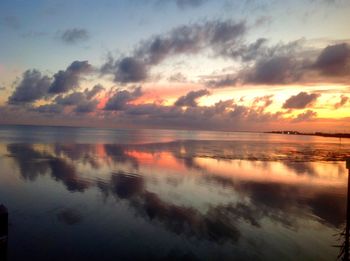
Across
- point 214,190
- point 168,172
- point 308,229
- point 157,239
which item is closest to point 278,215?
point 308,229

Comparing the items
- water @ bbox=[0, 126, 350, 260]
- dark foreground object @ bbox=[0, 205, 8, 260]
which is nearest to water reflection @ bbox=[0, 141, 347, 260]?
water @ bbox=[0, 126, 350, 260]

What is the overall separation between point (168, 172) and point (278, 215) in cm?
2265

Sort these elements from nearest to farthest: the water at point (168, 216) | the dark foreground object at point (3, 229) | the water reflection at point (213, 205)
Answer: the dark foreground object at point (3, 229) → the water at point (168, 216) → the water reflection at point (213, 205)

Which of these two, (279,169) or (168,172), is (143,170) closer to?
(168,172)

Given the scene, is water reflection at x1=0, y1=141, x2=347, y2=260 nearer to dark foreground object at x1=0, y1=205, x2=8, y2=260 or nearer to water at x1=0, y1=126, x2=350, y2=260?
water at x1=0, y1=126, x2=350, y2=260

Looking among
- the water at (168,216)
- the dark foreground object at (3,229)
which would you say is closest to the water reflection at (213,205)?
the water at (168,216)

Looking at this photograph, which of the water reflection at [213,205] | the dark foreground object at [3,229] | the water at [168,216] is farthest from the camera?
the water reflection at [213,205]

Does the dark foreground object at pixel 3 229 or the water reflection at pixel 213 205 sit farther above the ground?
the dark foreground object at pixel 3 229

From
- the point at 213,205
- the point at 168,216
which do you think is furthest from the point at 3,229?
the point at 213,205

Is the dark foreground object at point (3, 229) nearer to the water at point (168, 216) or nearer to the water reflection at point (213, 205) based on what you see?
the water at point (168, 216)

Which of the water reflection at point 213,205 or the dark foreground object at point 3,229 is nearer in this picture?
the dark foreground object at point 3,229

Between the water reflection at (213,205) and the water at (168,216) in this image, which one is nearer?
the water at (168,216)

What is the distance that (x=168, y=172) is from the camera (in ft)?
145

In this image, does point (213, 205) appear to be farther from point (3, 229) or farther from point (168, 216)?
point (3, 229)
